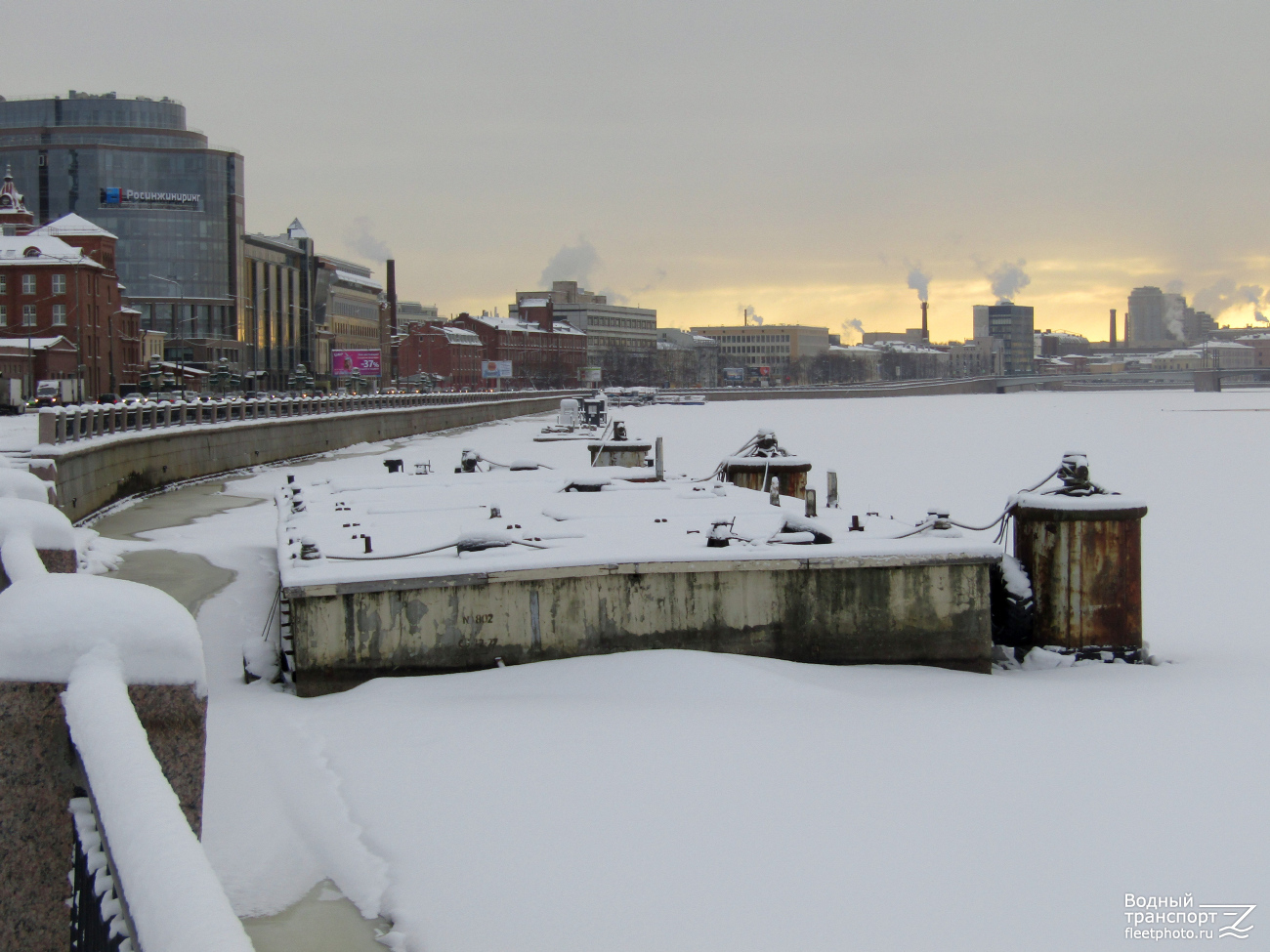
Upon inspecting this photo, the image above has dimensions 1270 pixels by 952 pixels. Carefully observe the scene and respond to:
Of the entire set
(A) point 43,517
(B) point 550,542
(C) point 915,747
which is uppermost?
(A) point 43,517

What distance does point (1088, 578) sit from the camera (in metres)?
12.2

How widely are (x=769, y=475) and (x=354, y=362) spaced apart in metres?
88.0

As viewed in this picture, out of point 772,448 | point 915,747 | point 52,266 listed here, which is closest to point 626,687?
point 915,747

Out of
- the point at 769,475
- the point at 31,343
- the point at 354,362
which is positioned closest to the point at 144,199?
the point at 354,362

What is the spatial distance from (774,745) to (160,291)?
425 ft

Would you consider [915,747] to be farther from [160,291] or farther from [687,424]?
[160,291]

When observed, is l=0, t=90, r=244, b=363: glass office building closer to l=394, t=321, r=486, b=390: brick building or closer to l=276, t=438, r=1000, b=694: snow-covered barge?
l=394, t=321, r=486, b=390: brick building

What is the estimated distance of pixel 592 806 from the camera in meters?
7.61

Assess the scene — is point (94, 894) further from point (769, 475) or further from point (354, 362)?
point (354, 362)

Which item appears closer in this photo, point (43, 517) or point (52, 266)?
point (43, 517)

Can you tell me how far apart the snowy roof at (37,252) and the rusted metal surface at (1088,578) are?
85.4 metres

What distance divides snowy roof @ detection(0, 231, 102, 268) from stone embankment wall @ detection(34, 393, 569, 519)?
102ft

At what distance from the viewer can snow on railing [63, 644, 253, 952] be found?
6.86 feet

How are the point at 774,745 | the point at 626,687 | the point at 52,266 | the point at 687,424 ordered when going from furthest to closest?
the point at 687,424, the point at 52,266, the point at 626,687, the point at 774,745
